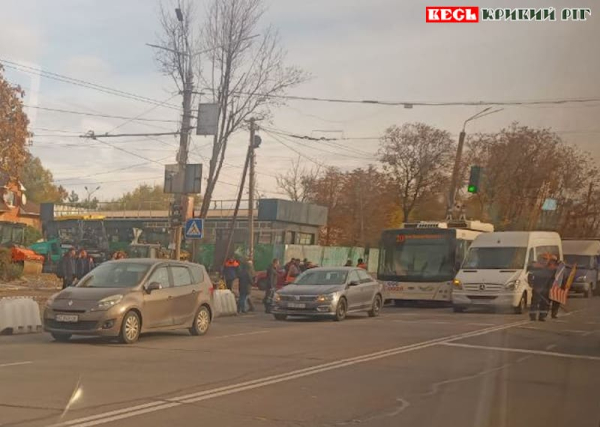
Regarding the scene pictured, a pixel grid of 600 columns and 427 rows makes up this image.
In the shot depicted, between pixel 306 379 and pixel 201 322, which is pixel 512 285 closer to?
pixel 201 322

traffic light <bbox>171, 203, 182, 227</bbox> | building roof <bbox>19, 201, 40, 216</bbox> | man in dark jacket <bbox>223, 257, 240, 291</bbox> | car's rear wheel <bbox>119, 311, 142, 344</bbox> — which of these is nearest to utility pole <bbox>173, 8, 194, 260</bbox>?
traffic light <bbox>171, 203, 182, 227</bbox>

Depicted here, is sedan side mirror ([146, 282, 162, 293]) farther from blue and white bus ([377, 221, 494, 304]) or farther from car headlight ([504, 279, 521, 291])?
blue and white bus ([377, 221, 494, 304])

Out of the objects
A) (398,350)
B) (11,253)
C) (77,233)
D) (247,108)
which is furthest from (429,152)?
(398,350)

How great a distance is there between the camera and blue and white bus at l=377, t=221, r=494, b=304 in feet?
85.8

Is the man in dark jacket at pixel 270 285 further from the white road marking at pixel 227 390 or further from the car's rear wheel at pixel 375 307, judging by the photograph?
the white road marking at pixel 227 390

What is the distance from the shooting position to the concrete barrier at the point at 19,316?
1567 cm

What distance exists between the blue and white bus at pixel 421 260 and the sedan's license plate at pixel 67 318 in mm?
14850

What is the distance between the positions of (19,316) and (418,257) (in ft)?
Result: 47.0

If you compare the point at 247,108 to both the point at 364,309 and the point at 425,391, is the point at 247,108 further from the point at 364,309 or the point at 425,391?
the point at 425,391

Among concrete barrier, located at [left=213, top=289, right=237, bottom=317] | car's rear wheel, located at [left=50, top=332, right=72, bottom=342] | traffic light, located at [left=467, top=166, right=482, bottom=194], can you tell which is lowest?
car's rear wheel, located at [left=50, top=332, right=72, bottom=342]

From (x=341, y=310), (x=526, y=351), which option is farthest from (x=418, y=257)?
(x=526, y=351)

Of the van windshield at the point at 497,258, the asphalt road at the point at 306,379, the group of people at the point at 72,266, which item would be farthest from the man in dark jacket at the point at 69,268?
the van windshield at the point at 497,258

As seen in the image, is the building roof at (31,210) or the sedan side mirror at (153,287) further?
the building roof at (31,210)

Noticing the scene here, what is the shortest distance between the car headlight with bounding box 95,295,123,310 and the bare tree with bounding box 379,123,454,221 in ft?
104
